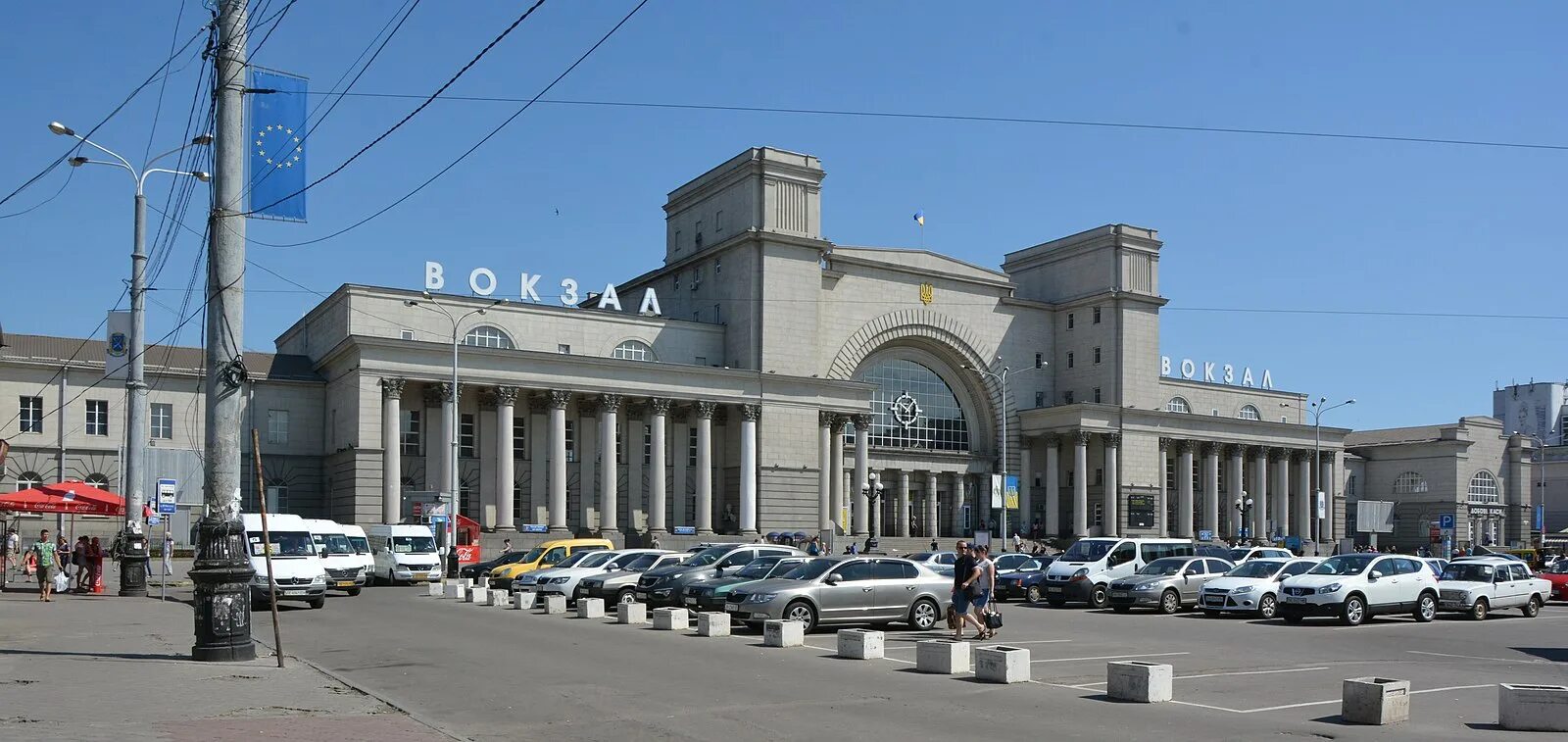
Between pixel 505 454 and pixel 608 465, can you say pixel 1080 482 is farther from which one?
pixel 505 454

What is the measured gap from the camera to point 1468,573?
32.6 metres

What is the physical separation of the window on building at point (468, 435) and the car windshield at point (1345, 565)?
4313 centimetres

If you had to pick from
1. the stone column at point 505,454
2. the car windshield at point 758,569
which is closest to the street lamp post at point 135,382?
the car windshield at point 758,569

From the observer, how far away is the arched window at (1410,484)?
343 feet

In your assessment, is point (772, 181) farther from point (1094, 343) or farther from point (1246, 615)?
point (1246, 615)

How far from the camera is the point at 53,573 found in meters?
37.3

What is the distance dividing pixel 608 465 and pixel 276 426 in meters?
16.3

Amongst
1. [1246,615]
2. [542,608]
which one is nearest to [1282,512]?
[1246,615]

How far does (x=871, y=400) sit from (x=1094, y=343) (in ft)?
55.6

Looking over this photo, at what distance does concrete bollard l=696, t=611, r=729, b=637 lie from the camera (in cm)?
2392

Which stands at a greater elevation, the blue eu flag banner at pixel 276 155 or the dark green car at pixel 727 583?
the blue eu flag banner at pixel 276 155

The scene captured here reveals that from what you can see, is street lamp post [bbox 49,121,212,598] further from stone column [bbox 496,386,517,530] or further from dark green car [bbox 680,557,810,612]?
stone column [bbox 496,386,517,530]

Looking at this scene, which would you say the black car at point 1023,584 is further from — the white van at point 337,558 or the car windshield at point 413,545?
the car windshield at point 413,545

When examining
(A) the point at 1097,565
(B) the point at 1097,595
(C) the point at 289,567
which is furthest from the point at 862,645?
(A) the point at 1097,565
